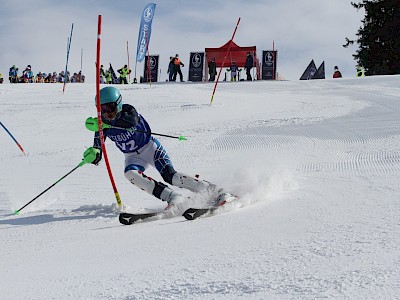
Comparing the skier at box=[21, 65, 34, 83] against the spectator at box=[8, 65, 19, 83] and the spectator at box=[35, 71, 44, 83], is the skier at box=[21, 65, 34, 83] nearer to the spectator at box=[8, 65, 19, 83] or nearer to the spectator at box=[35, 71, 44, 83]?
the spectator at box=[8, 65, 19, 83]

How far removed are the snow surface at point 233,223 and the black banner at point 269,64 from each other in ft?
59.9

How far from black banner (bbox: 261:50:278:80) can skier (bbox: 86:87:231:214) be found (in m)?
24.4

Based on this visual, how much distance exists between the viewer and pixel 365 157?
6.44m

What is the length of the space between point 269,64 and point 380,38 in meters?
10.3

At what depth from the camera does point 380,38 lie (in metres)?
35.1

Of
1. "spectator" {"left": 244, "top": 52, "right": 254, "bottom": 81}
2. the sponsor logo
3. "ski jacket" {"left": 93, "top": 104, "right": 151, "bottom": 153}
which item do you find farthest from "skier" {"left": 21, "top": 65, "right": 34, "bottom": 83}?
"ski jacket" {"left": 93, "top": 104, "right": 151, "bottom": 153}

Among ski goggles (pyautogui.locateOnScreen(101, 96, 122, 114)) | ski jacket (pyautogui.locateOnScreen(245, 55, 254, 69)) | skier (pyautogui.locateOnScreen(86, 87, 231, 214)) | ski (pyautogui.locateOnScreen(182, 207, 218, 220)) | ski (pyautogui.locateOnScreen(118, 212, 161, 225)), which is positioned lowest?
ski (pyautogui.locateOnScreen(118, 212, 161, 225))

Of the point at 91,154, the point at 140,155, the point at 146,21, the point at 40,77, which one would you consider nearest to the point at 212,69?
the point at 146,21

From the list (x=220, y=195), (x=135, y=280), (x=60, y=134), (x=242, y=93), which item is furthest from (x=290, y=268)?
(x=242, y=93)

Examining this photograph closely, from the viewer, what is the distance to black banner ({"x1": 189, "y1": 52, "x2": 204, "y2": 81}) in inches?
1159

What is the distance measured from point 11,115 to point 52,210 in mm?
9223

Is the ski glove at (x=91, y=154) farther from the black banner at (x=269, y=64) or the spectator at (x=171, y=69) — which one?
the black banner at (x=269, y=64)

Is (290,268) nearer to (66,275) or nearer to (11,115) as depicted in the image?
(66,275)

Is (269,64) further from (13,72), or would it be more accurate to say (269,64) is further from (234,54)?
(13,72)
